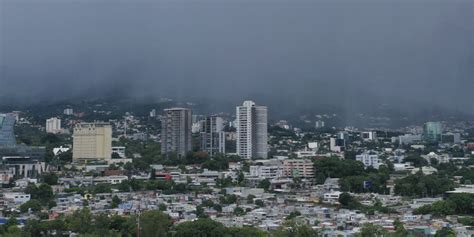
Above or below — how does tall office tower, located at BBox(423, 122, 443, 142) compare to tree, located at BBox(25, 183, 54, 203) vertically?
above

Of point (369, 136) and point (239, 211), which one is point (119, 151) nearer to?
point (239, 211)

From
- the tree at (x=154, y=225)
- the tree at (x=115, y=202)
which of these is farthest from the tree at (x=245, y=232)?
the tree at (x=115, y=202)

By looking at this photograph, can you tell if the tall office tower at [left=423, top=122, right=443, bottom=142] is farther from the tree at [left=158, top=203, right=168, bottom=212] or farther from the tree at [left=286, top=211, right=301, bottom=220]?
the tree at [left=158, top=203, right=168, bottom=212]

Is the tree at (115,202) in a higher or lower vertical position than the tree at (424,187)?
lower

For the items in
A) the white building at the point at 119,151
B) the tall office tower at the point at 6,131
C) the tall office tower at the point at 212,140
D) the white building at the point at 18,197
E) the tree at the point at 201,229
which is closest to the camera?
the tree at the point at 201,229

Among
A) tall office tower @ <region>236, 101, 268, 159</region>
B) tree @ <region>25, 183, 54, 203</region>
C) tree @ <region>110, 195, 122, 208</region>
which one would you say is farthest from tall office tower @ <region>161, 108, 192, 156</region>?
tree @ <region>110, 195, 122, 208</region>

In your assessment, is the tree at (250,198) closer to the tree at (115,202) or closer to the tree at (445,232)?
the tree at (115,202)
